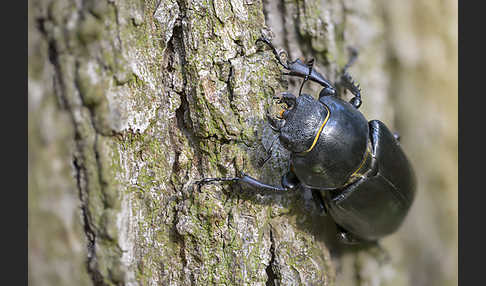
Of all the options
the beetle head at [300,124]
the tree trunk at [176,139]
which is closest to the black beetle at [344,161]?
the beetle head at [300,124]

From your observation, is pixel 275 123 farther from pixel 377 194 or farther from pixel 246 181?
pixel 377 194

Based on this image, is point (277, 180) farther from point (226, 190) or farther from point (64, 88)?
point (64, 88)

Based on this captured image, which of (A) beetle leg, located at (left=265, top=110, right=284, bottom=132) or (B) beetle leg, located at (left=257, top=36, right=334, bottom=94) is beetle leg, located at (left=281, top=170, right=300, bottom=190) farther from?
(B) beetle leg, located at (left=257, top=36, right=334, bottom=94)

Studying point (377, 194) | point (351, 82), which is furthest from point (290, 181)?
point (351, 82)

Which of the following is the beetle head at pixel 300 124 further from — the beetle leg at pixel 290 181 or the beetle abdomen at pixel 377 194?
Result: the beetle abdomen at pixel 377 194

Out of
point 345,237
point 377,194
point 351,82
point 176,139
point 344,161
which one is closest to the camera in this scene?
point 176,139

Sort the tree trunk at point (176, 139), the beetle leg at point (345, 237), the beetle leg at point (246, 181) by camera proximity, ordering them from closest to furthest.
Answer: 1. the tree trunk at point (176, 139)
2. the beetle leg at point (246, 181)
3. the beetle leg at point (345, 237)

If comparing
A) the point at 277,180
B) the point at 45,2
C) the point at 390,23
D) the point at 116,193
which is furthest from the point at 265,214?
the point at 390,23
